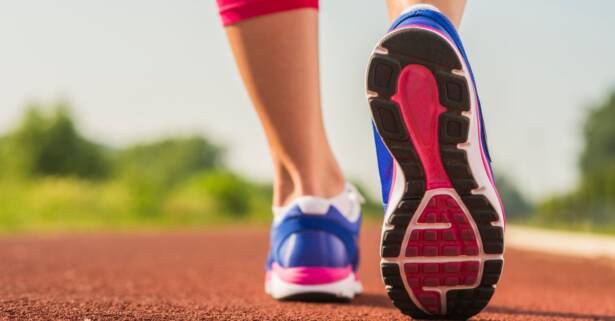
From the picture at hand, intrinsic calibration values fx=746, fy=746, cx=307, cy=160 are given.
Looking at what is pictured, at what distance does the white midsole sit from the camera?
6.30 feet

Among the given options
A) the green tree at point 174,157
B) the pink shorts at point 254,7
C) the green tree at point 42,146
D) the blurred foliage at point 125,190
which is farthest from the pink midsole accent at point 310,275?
the green tree at point 174,157

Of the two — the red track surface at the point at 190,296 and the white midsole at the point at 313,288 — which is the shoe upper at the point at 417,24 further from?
the white midsole at the point at 313,288

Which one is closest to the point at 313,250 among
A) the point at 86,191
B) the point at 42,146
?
the point at 86,191

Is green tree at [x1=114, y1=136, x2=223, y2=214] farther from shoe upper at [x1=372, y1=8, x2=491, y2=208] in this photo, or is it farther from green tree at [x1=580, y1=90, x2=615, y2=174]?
shoe upper at [x1=372, y1=8, x2=491, y2=208]

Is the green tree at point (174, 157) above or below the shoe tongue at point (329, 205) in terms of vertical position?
below

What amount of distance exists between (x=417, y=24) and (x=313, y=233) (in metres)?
0.73

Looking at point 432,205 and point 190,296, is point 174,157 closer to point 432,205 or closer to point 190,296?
point 190,296

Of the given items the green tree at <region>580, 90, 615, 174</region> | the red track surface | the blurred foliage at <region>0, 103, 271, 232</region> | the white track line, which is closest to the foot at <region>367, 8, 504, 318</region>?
the red track surface

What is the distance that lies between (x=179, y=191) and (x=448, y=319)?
18.9 metres

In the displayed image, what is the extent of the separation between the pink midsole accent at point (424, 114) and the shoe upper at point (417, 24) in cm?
7

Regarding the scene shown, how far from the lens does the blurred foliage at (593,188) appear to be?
84.8 ft

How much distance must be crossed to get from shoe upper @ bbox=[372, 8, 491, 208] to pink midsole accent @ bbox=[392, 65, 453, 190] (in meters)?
0.07

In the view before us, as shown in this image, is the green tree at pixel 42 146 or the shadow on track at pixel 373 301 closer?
the shadow on track at pixel 373 301

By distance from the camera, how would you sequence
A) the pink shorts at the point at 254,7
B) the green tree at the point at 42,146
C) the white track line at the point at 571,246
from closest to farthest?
1. the pink shorts at the point at 254,7
2. the white track line at the point at 571,246
3. the green tree at the point at 42,146
